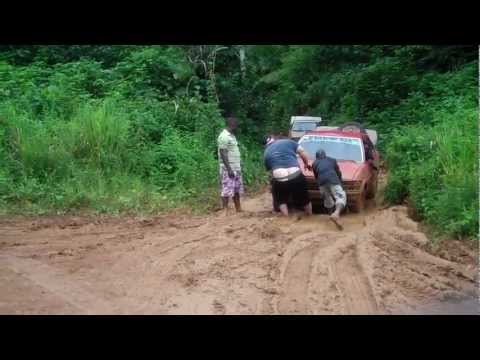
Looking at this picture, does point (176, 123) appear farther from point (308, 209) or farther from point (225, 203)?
point (308, 209)

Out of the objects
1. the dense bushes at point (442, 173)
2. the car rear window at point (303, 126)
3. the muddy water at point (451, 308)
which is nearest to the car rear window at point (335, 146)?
the dense bushes at point (442, 173)

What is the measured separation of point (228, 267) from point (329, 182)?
3229 mm

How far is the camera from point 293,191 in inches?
425

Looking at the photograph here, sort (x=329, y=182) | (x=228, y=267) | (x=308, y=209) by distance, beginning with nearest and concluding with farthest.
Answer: (x=228, y=267)
(x=329, y=182)
(x=308, y=209)

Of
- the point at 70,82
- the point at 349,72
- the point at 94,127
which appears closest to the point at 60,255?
the point at 94,127

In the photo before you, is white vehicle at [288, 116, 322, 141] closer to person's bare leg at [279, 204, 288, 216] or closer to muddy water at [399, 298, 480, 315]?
person's bare leg at [279, 204, 288, 216]

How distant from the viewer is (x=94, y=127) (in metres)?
13.8

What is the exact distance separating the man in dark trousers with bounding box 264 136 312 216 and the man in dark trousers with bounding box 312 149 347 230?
1.13ft

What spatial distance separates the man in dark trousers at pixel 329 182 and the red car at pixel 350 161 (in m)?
0.71

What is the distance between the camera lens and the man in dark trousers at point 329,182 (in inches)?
411

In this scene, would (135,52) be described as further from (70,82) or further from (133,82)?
(70,82)

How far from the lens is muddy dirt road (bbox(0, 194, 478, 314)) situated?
6598 mm

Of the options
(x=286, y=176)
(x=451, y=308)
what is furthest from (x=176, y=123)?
(x=451, y=308)

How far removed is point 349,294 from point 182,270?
2140 millimetres
